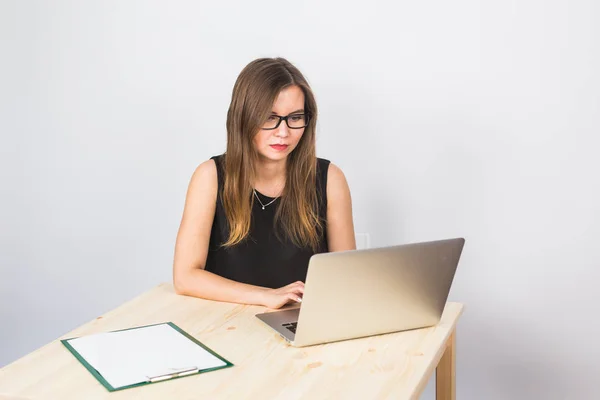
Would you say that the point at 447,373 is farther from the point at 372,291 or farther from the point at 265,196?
the point at 265,196

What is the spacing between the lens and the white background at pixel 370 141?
2.77m

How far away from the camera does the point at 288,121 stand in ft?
7.45

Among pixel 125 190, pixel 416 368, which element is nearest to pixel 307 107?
pixel 416 368

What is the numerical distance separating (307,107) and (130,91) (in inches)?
46.2

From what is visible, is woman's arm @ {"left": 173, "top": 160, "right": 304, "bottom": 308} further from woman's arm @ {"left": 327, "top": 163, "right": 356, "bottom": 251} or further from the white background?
the white background

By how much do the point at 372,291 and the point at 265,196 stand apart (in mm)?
800

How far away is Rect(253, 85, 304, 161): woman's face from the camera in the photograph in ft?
7.35

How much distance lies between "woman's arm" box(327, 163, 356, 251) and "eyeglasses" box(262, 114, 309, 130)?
0.26 metres

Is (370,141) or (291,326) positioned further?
(370,141)

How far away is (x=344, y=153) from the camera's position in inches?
118

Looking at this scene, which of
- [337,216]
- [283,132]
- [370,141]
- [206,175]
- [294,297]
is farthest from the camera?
[370,141]

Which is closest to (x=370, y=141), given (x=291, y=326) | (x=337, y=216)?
(x=337, y=216)

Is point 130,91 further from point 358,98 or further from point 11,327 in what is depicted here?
point 11,327

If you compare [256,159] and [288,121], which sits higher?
[288,121]
